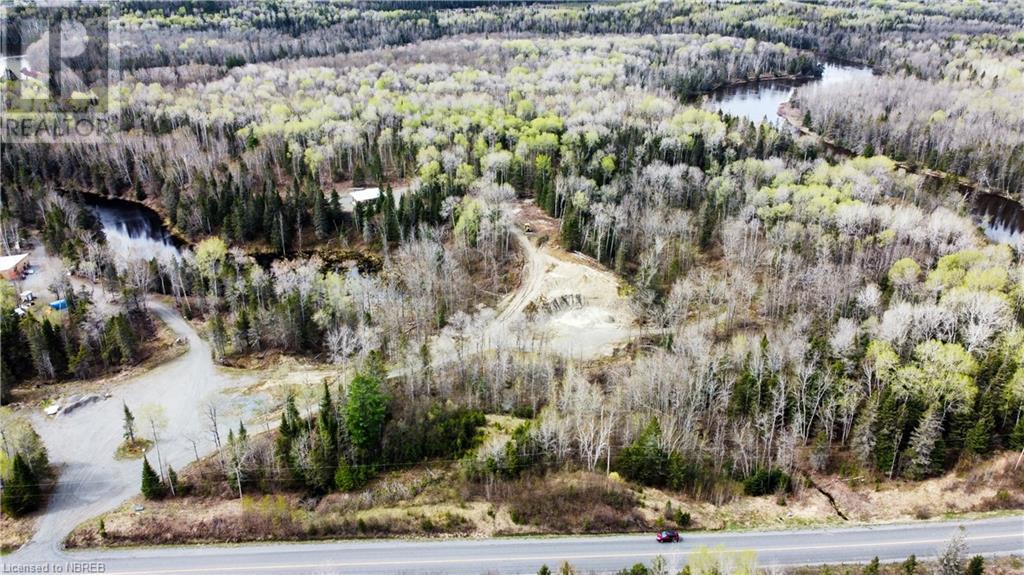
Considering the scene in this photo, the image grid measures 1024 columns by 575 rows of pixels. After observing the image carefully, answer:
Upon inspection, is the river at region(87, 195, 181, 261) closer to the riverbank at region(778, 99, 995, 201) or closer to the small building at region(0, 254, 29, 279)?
the small building at region(0, 254, 29, 279)

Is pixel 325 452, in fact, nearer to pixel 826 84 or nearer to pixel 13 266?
pixel 13 266

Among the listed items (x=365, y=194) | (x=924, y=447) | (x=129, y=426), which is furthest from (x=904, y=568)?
(x=365, y=194)

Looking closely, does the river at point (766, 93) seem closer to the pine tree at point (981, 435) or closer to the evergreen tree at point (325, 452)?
the pine tree at point (981, 435)

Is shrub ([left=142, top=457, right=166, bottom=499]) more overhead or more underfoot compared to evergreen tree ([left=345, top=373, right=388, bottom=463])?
Result: more underfoot

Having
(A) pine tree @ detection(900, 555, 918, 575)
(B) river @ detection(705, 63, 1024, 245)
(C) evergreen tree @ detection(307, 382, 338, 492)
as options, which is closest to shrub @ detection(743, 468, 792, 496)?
(A) pine tree @ detection(900, 555, 918, 575)

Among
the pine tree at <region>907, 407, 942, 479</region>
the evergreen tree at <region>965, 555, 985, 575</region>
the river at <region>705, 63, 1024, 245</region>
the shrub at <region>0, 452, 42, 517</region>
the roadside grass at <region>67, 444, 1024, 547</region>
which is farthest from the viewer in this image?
the river at <region>705, 63, 1024, 245</region>

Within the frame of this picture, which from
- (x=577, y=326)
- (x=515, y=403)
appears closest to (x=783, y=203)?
(x=577, y=326)

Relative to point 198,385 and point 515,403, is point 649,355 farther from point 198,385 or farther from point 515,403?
point 198,385
